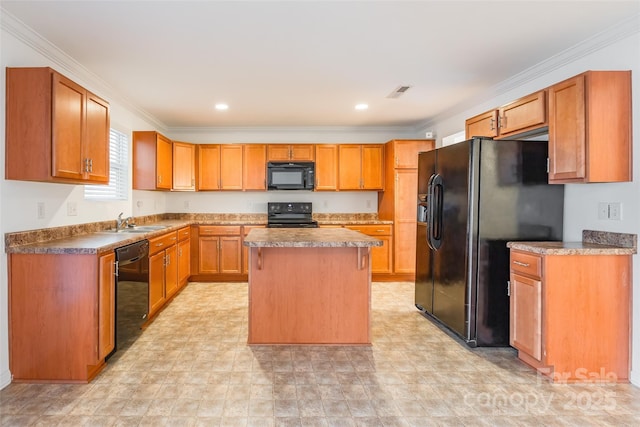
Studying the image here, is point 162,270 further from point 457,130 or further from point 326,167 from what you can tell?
point 457,130

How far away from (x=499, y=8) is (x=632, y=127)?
3.99 ft

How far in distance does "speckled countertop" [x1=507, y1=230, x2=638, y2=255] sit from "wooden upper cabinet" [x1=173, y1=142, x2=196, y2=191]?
4480mm

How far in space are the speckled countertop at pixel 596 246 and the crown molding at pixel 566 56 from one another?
1.40 meters

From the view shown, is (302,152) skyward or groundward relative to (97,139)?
skyward

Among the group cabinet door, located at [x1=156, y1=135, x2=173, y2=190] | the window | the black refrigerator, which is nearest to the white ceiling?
the window

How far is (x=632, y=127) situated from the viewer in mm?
2439

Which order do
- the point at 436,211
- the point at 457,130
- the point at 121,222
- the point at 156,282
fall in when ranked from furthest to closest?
the point at 457,130, the point at 121,222, the point at 156,282, the point at 436,211

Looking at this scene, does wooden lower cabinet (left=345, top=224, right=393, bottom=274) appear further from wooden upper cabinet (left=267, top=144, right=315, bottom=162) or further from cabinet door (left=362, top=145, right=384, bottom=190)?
wooden upper cabinet (left=267, top=144, right=315, bottom=162)

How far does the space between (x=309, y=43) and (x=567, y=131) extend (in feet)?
6.63

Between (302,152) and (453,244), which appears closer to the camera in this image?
(453,244)

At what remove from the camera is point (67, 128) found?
8.47 feet

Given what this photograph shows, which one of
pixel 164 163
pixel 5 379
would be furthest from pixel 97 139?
pixel 164 163

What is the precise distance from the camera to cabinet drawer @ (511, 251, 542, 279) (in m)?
2.58

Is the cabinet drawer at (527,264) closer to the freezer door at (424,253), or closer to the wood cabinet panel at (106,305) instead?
the freezer door at (424,253)
